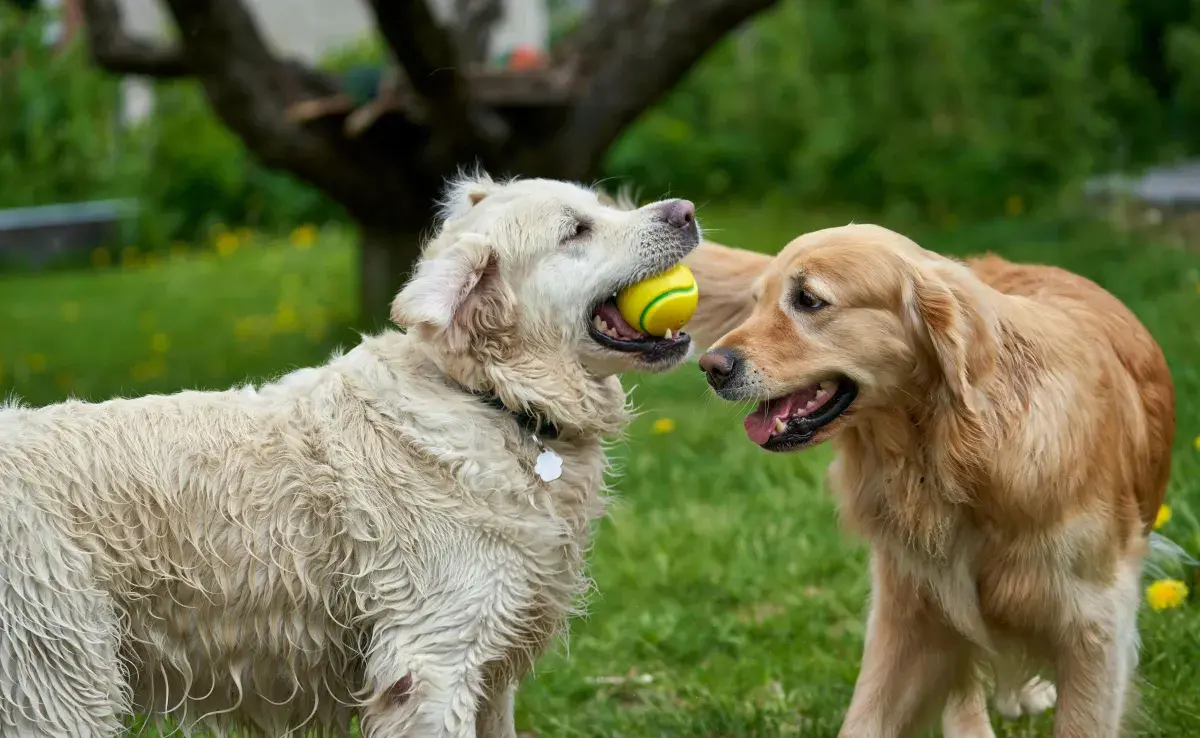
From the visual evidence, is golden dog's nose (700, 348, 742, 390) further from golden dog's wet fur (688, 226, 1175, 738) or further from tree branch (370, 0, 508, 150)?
tree branch (370, 0, 508, 150)

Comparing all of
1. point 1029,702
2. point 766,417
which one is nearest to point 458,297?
point 766,417

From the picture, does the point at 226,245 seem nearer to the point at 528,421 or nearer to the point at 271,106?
the point at 271,106

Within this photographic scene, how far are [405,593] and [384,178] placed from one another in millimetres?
5545

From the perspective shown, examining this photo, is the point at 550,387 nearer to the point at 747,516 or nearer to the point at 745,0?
the point at 747,516

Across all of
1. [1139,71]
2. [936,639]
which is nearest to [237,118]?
[936,639]

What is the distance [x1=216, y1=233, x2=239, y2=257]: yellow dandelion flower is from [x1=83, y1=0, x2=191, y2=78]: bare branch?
539 centimetres

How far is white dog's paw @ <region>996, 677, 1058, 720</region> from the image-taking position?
428 cm

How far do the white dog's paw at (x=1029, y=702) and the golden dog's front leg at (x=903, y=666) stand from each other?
1.67 feet

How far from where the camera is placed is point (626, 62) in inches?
329

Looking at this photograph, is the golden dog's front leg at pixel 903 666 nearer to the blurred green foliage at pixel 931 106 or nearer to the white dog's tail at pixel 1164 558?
the white dog's tail at pixel 1164 558

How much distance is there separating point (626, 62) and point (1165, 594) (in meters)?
5.04

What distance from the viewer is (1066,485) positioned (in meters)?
3.43

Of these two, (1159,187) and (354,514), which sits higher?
(354,514)

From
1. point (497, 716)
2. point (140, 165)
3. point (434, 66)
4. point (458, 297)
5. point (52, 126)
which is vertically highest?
point (458, 297)
